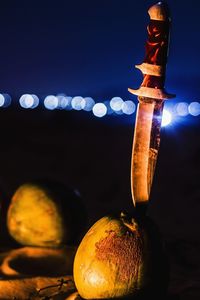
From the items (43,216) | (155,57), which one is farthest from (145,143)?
(43,216)

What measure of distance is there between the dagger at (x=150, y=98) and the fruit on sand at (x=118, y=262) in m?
0.35

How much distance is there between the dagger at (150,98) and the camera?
3.77m

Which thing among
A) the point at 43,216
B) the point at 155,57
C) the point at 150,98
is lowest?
the point at 43,216

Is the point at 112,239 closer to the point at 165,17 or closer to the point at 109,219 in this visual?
the point at 109,219

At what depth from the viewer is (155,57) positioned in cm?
377

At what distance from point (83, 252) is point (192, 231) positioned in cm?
369

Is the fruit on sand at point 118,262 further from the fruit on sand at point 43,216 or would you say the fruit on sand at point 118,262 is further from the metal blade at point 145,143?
the fruit on sand at point 43,216

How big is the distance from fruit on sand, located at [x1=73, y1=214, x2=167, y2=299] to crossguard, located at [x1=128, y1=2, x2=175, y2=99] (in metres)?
0.92

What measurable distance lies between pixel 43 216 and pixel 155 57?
2336 mm

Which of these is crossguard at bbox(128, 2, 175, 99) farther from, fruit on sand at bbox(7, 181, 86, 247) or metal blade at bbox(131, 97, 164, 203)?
Answer: fruit on sand at bbox(7, 181, 86, 247)

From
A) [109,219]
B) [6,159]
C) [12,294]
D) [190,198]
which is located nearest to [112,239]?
[109,219]

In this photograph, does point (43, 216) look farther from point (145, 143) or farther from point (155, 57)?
point (155, 57)

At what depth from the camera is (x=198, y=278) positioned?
5.04 m

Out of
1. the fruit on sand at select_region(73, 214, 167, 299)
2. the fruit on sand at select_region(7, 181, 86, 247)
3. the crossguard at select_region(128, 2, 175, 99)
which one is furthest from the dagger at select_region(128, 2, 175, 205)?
the fruit on sand at select_region(7, 181, 86, 247)
